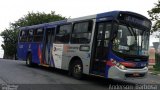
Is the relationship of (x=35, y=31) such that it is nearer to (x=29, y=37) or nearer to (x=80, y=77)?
(x=29, y=37)

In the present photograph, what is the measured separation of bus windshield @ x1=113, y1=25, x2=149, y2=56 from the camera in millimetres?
12539

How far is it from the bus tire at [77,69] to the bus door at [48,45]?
2798 mm

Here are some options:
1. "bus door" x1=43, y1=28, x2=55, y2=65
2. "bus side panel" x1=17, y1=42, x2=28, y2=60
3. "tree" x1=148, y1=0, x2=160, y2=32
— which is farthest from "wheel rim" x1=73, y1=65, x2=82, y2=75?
"tree" x1=148, y1=0, x2=160, y2=32

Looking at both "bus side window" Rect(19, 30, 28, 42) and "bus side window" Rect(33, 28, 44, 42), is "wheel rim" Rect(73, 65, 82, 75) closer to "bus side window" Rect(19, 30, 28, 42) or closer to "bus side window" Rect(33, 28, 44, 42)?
"bus side window" Rect(33, 28, 44, 42)

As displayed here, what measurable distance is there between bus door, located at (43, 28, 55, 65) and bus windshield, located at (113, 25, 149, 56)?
5.88 metres

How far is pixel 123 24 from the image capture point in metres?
12.7

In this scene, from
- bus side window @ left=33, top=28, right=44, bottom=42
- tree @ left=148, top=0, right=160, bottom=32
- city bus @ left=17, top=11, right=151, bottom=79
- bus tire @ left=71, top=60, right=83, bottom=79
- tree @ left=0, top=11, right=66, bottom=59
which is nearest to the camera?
city bus @ left=17, top=11, right=151, bottom=79

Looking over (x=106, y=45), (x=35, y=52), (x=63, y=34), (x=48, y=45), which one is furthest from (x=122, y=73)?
(x=35, y=52)

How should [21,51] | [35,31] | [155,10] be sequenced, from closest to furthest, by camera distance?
[35,31]
[21,51]
[155,10]

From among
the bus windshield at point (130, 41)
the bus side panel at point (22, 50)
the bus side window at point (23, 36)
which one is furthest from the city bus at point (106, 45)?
the bus side window at point (23, 36)

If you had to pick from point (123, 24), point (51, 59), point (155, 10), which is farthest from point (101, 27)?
point (155, 10)

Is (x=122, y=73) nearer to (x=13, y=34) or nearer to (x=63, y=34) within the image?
(x=63, y=34)

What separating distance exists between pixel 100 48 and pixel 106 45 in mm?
446

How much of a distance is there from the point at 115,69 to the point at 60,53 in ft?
15.6
